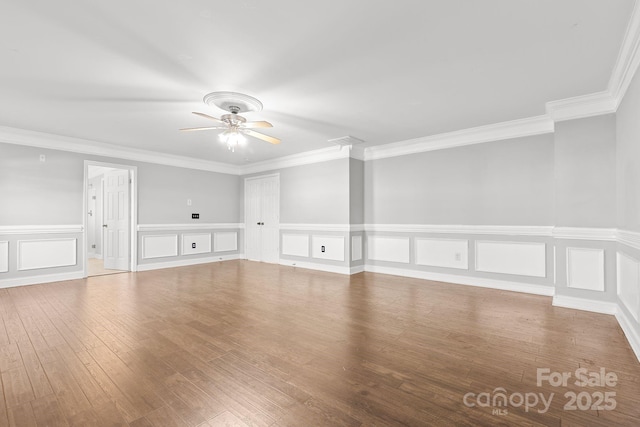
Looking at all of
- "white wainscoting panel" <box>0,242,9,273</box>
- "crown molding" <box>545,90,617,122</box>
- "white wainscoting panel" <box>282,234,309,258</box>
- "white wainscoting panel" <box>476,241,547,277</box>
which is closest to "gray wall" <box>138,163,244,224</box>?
"white wainscoting panel" <box>282,234,309,258</box>

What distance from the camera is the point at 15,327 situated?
117 inches

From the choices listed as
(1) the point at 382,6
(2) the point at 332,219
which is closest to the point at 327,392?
(1) the point at 382,6

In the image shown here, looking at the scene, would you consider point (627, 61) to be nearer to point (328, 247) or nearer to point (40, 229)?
point (328, 247)

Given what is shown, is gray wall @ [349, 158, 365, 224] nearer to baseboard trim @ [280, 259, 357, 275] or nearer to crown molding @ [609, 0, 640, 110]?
baseboard trim @ [280, 259, 357, 275]

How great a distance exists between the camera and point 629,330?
8.68ft

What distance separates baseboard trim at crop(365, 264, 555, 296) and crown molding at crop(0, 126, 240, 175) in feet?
16.0

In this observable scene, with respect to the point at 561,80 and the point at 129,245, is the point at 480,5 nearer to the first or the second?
the point at 561,80

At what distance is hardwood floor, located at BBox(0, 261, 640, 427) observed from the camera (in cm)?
166

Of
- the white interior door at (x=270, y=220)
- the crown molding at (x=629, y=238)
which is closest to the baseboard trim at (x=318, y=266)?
the white interior door at (x=270, y=220)

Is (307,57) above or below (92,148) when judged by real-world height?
above

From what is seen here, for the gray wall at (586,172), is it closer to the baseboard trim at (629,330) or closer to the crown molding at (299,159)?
the baseboard trim at (629,330)

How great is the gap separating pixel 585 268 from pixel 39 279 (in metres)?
8.28

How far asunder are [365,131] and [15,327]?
200 inches

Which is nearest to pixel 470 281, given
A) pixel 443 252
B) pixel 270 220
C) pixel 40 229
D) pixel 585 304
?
pixel 443 252
